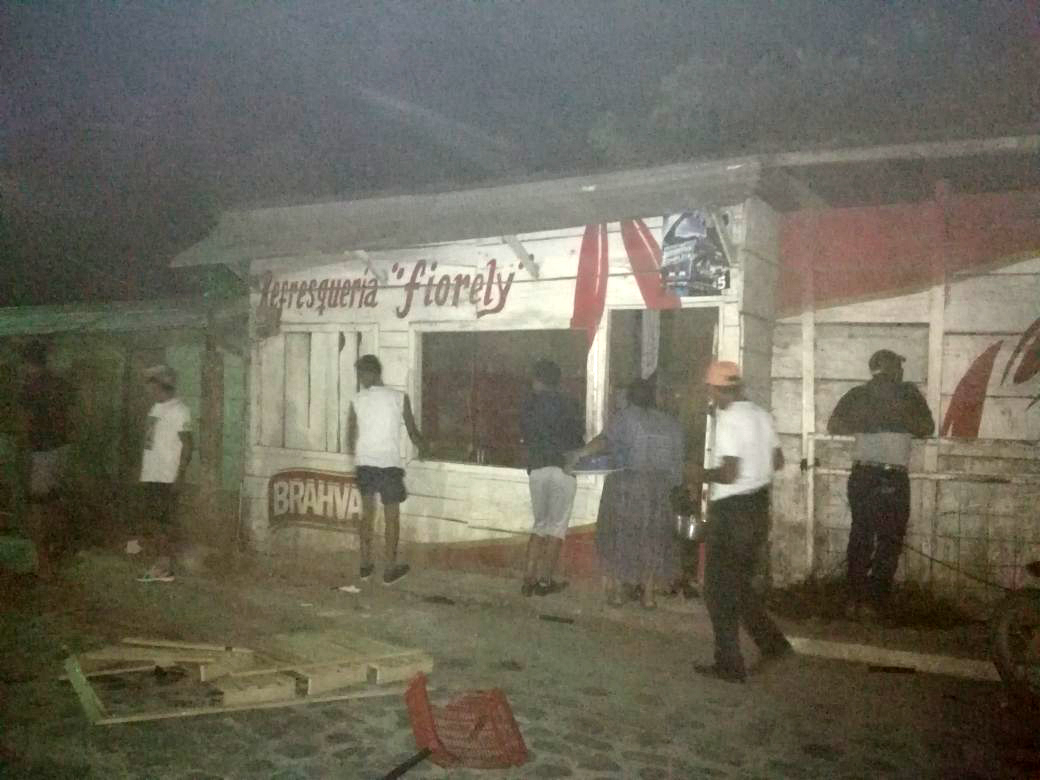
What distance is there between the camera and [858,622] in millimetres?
6469

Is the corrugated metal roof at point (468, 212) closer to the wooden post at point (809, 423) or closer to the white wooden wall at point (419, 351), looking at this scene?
the white wooden wall at point (419, 351)

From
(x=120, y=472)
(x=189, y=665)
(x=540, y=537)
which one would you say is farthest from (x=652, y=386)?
(x=120, y=472)

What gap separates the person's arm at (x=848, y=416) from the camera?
662cm

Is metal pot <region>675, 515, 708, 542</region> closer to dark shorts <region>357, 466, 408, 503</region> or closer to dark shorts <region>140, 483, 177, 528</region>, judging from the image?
dark shorts <region>357, 466, 408, 503</region>

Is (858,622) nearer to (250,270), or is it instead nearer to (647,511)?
(647,511)

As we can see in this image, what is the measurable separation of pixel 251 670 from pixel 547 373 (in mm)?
3333

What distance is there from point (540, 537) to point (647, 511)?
1071mm

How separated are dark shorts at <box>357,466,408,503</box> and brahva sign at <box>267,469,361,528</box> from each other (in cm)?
95

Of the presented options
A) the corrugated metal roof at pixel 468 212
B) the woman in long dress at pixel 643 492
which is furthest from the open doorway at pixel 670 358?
the corrugated metal roof at pixel 468 212

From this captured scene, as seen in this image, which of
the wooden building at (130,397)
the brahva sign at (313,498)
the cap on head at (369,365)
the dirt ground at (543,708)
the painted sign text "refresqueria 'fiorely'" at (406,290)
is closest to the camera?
the dirt ground at (543,708)

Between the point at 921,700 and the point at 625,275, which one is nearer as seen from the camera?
the point at 921,700

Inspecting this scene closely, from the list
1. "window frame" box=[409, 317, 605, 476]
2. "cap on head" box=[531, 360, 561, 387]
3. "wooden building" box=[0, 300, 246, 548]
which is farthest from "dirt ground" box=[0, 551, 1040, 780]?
"wooden building" box=[0, 300, 246, 548]

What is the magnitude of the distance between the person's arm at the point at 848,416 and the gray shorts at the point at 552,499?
2.12 m

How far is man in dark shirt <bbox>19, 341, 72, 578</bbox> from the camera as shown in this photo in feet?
26.6
